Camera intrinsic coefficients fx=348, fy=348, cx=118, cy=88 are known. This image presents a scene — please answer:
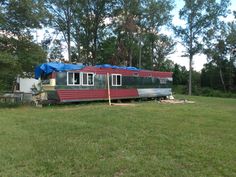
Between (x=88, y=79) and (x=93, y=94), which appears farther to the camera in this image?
(x=93, y=94)

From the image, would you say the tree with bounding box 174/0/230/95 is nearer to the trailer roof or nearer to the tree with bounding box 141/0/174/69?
the tree with bounding box 141/0/174/69

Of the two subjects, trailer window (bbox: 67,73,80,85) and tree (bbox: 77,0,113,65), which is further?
tree (bbox: 77,0,113,65)

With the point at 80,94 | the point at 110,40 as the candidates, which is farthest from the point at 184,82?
the point at 80,94

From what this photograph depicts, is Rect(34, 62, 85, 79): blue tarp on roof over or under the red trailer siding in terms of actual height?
over

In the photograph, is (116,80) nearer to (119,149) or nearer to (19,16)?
(19,16)

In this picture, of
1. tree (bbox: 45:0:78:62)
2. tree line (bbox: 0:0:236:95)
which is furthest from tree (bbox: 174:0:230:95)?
tree (bbox: 45:0:78:62)

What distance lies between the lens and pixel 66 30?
135 ft

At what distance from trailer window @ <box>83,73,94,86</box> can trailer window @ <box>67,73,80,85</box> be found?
49cm

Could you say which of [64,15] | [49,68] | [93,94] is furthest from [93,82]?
[64,15]

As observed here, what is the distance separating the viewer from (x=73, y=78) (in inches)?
776

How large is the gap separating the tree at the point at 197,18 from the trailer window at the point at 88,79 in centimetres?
2750

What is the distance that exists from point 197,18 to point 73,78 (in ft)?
103

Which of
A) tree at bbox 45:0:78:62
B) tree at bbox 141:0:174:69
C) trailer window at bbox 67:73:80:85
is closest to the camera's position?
trailer window at bbox 67:73:80:85

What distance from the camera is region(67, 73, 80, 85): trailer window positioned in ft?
63.7
